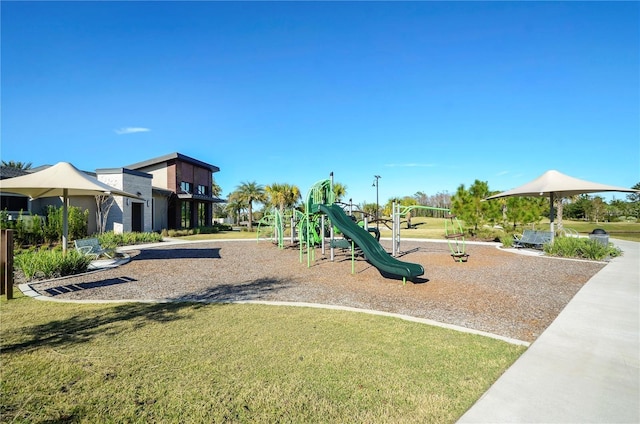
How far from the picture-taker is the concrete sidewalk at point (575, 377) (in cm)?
279

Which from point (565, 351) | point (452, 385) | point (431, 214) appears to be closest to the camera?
point (452, 385)

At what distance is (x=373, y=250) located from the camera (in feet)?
32.0

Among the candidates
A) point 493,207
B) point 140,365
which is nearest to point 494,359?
point 140,365

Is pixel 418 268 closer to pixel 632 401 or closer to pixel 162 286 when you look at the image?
pixel 632 401

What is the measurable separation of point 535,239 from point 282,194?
2845cm

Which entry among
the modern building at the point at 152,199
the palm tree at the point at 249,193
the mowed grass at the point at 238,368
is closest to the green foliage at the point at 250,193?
the palm tree at the point at 249,193

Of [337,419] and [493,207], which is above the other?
[493,207]

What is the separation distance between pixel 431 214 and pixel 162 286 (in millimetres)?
88023

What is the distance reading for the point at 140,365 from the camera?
143 inches

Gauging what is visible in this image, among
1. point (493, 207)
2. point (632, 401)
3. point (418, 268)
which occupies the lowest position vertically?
point (632, 401)

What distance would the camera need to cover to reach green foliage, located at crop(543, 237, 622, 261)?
41.0 feet

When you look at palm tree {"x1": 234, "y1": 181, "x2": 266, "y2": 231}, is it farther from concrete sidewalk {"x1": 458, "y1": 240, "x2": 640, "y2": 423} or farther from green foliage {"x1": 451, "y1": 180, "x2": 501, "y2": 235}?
concrete sidewalk {"x1": 458, "y1": 240, "x2": 640, "y2": 423}

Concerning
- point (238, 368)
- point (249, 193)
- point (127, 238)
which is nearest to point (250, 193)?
point (249, 193)

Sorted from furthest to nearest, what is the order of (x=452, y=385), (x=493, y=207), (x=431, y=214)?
1. (x=431, y=214)
2. (x=493, y=207)
3. (x=452, y=385)
